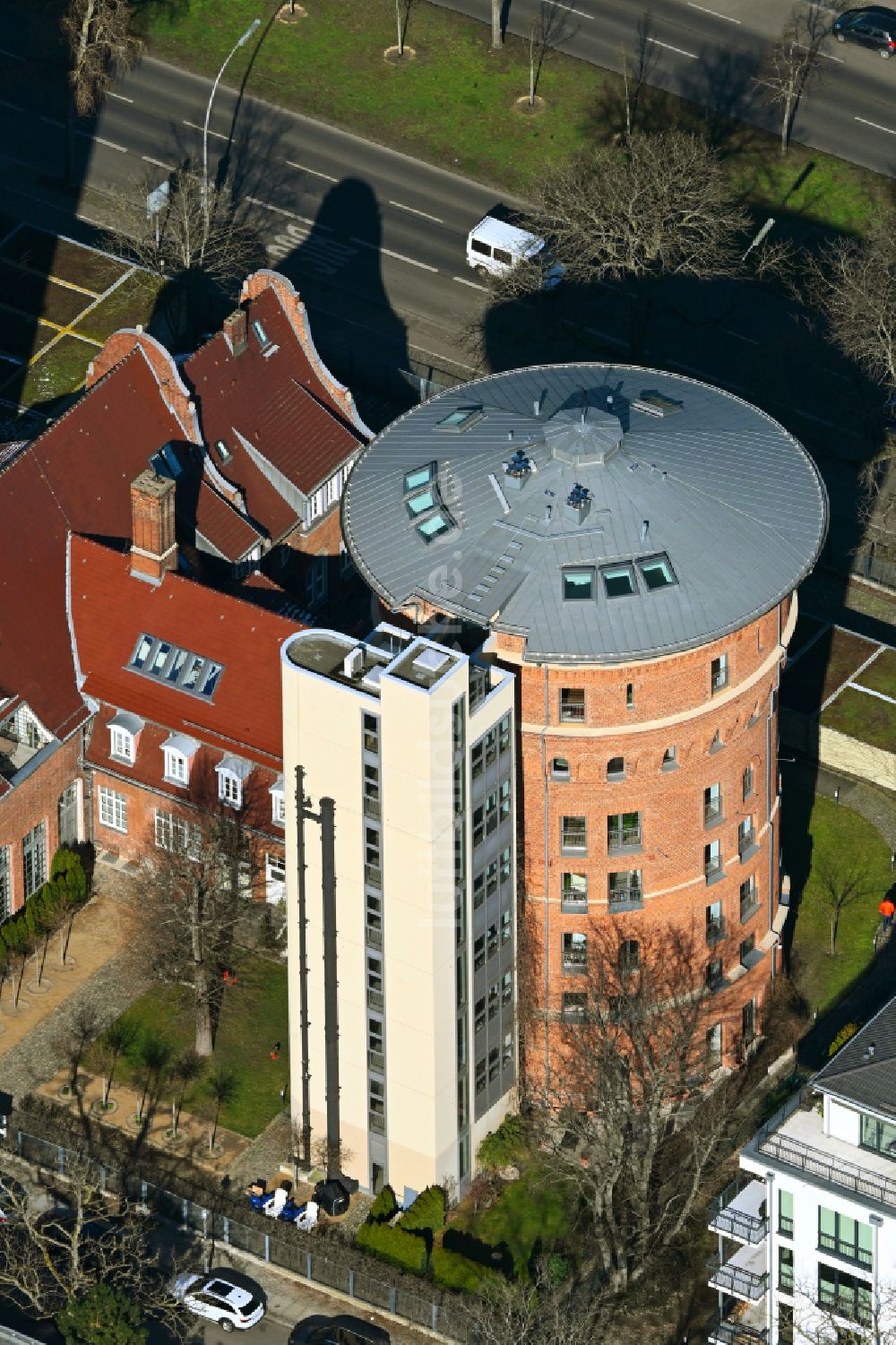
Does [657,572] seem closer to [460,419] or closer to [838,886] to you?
[460,419]

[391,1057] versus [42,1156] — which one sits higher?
[391,1057]

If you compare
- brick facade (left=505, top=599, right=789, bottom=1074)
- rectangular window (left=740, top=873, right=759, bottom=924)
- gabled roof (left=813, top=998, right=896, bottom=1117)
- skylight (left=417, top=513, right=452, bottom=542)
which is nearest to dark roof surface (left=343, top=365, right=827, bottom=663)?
skylight (left=417, top=513, right=452, bottom=542)

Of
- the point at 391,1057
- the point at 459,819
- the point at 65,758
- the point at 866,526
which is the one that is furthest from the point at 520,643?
the point at 866,526

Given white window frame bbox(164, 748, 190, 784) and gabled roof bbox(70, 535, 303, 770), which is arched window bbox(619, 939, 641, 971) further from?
white window frame bbox(164, 748, 190, 784)

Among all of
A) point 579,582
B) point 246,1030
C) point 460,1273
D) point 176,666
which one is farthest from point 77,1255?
point 579,582

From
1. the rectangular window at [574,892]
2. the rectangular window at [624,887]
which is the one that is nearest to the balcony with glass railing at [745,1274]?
the rectangular window at [624,887]

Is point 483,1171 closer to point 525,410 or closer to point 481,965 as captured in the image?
point 481,965
